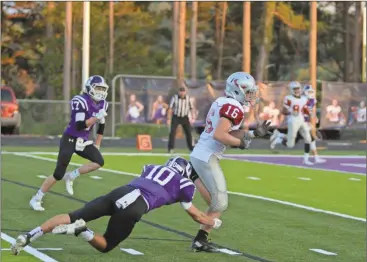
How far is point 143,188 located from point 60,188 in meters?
8.50

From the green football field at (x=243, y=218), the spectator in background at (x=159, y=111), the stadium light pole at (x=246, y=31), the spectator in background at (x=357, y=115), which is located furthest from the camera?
the stadium light pole at (x=246, y=31)

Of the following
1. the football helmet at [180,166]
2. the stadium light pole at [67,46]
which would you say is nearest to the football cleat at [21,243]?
the football helmet at [180,166]

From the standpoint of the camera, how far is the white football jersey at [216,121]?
440 inches

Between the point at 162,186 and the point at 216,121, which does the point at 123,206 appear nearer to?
the point at 162,186

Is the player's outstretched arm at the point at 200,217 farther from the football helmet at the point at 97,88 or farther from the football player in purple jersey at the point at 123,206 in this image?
the football helmet at the point at 97,88

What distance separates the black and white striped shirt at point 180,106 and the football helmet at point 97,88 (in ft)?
44.4

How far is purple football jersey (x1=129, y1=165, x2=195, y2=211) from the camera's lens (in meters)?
10.1

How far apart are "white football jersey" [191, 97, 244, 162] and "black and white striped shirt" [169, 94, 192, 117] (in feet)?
55.1

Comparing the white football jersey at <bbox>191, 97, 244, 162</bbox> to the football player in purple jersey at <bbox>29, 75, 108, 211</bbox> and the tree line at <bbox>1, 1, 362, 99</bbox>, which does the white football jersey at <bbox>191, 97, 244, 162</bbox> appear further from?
the tree line at <bbox>1, 1, 362, 99</bbox>

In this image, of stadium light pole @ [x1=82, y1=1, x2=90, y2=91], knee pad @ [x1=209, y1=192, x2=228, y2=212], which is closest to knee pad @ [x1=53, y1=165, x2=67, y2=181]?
knee pad @ [x1=209, y1=192, x2=228, y2=212]

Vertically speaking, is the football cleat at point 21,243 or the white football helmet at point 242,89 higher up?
the white football helmet at point 242,89

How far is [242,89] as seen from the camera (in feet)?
37.4

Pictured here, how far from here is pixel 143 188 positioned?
33.1ft

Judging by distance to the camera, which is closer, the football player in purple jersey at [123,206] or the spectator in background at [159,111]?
the football player in purple jersey at [123,206]
